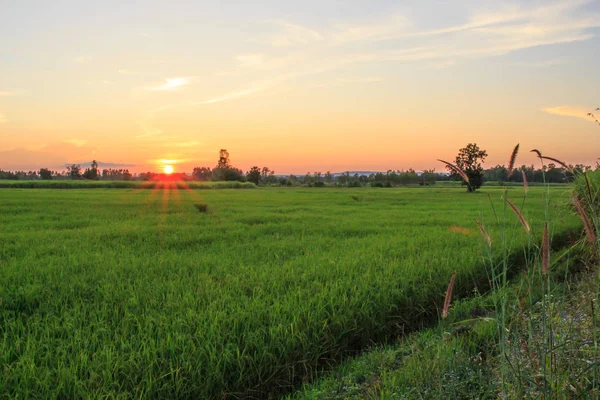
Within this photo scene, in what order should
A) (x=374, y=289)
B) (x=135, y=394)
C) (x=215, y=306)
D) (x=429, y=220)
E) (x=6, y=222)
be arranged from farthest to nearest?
(x=429, y=220) < (x=6, y=222) < (x=374, y=289) < (x=215, y=306) < (x=135, y=394)

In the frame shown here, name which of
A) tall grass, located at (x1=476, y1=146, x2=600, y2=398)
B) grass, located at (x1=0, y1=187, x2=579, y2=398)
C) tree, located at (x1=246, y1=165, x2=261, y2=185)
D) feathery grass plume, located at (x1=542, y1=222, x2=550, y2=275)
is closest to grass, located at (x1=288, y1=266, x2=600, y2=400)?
tall grass, located at (x1=476, y1=146, x2=600, y2=398)

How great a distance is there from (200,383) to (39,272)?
4060 millimetres

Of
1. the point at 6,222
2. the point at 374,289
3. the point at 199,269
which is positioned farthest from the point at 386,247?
the point at 6,222

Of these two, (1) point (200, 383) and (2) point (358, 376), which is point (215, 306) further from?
(2) point (358, 376)

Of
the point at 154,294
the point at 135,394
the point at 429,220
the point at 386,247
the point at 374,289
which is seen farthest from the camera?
the point at 429,220

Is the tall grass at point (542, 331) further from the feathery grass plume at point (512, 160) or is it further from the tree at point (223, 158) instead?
the tree at point (223, 158)

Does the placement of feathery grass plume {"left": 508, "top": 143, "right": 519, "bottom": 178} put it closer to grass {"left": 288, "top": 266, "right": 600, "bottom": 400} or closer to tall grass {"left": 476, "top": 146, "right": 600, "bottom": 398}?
tall grass {"left": 476, "top": 146, "right": 600, "bottom": 398}

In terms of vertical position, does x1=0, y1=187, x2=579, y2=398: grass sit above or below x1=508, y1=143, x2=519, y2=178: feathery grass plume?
below

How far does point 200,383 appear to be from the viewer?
9.27 feet

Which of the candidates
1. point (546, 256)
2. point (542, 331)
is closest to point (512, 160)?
point (546, 256)

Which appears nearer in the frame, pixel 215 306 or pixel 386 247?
pixel 215 306

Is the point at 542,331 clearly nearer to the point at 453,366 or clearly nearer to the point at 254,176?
the point at 453,366

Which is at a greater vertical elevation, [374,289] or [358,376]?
[374,289]

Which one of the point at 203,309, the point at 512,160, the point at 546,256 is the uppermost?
the point at 512,160
